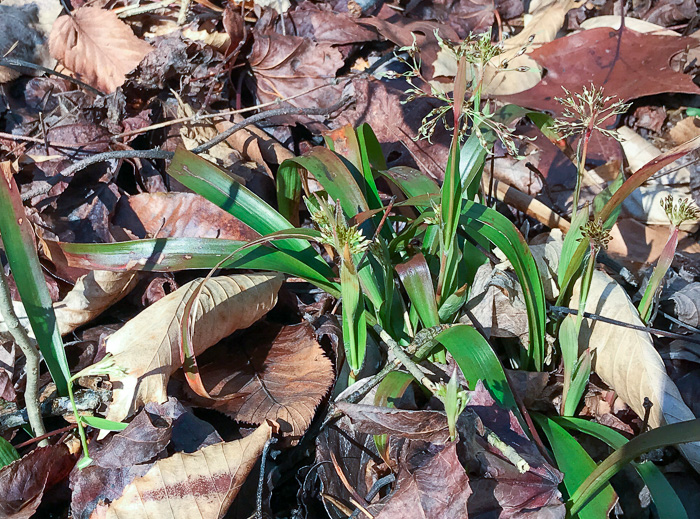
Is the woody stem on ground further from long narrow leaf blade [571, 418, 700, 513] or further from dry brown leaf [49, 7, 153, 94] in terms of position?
dry brown leaf [49, 7, 153, 94]

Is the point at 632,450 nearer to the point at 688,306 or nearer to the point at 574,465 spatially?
the point at 574,465

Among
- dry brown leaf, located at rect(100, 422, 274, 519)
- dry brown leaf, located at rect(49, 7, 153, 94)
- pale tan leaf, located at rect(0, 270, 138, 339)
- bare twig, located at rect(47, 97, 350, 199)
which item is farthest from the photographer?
dry brown leaf, located at rect(49, 7, 153, 94)

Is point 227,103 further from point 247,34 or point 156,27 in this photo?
point 156,27

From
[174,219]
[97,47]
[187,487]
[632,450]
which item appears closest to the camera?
[632,450]

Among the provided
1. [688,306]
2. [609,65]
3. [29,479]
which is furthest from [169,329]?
[609,65]

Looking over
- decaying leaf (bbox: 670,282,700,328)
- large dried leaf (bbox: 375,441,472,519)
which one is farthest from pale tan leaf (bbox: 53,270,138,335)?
decaying leaf (bbox: 670,282,700,328)

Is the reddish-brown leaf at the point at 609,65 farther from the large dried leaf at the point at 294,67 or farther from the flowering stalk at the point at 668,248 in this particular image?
the flowering stalk at the point at 668,248
